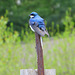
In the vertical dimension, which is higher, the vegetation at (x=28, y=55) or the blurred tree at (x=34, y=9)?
the blurred tree at (x=34, y=9)

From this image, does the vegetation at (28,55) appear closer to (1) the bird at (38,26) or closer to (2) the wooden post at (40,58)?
(1) the bird at (38,26)

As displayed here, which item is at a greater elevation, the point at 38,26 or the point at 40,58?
the point at 38,26

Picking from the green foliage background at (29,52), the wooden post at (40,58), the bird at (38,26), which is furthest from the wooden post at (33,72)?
the green foliage background at (29,52)

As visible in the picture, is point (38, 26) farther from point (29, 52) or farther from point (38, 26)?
point (29, 52)

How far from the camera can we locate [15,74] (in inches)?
300

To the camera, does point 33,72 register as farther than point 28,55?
No

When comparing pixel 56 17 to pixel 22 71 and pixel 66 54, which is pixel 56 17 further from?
pixel 22 71

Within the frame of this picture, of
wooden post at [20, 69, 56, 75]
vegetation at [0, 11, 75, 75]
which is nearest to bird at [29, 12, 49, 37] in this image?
wooden post at [20, 69, 56, 75]

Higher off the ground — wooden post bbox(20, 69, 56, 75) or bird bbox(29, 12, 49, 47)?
bird bbox(29, 12, 49, 47)

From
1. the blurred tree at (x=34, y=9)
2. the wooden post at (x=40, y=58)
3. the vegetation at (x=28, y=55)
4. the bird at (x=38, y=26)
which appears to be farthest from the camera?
the blurred tree at (x=34, y=9)

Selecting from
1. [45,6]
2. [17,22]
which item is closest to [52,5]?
[45,6]

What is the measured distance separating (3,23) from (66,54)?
2216mm

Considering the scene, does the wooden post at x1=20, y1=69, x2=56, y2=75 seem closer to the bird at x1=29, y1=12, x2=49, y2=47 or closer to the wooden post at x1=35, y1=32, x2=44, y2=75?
the wooden post at x1=35, y1=32, x2=44, y2=75

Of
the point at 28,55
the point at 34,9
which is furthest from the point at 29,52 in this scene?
the point at 34,9
